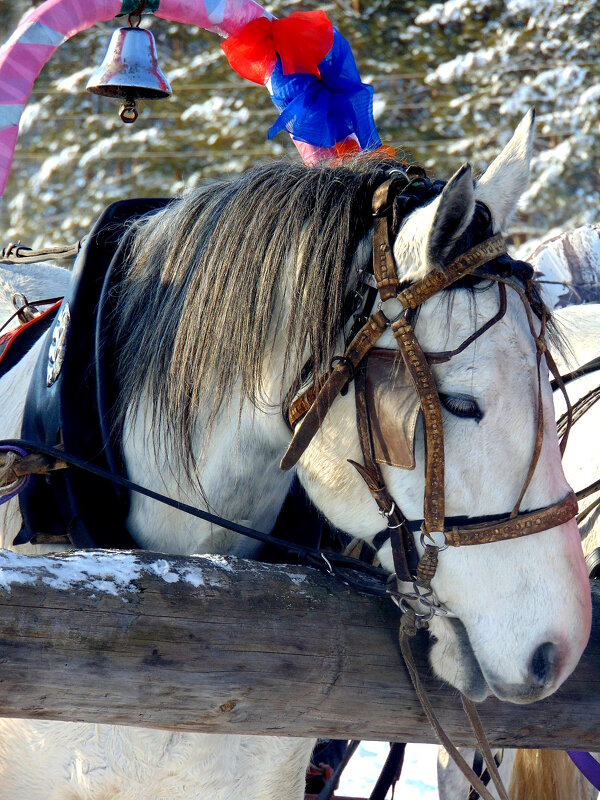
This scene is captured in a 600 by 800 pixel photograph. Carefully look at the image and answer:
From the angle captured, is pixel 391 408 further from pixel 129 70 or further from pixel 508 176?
pixel 129 70

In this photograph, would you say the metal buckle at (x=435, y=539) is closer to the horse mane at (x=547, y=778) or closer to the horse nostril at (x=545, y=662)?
the horse nostril at (x=545, y=662)

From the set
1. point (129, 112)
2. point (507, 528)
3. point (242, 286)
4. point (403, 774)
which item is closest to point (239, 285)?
point (242, 286)

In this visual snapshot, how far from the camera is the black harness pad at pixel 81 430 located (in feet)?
5.38

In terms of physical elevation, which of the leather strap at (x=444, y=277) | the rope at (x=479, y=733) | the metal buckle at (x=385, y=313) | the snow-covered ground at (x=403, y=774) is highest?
the leather strap at (x=444, y=277)

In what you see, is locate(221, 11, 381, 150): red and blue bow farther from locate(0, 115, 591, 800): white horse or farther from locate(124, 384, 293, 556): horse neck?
locate(124, 384, 293, 556): horse neck

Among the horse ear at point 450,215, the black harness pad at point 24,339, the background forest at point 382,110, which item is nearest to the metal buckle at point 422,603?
the horse ear at point 450,215

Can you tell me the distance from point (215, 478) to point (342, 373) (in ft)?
1.11

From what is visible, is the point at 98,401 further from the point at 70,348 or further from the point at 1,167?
the point at 1,167

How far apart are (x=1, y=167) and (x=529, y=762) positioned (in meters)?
2.33

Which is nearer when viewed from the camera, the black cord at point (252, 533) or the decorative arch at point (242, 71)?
the black cord at point (252, 533)

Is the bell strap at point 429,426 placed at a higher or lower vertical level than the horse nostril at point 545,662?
higher

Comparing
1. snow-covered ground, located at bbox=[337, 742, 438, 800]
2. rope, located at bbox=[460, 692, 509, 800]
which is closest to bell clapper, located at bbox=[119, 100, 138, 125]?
rope, located at bbox=[460, 692, 509, 800]

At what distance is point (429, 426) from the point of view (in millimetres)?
1352

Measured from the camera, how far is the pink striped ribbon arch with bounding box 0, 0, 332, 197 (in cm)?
248
